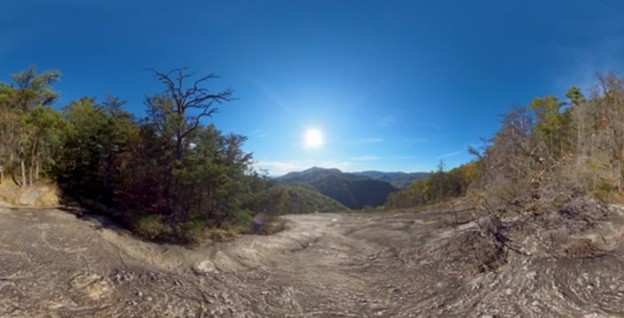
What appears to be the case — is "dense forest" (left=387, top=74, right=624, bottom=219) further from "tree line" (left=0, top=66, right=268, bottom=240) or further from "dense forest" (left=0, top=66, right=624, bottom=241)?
"tree line" (left=0, top=66, right=268, bottom=240)

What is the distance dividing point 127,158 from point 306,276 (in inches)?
502

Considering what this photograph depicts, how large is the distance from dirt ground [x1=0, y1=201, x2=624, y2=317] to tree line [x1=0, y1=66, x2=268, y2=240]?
3.20m

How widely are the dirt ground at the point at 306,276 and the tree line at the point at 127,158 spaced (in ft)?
10.5

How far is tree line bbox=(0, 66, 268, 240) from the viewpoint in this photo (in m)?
15.8

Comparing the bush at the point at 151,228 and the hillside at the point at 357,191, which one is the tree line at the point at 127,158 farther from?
the hillside at the point at 357,191

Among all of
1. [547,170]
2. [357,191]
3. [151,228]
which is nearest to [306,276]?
[151,228]

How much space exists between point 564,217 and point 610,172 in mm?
5536

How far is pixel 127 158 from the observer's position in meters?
18.1

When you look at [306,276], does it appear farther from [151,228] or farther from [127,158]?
[127,158]

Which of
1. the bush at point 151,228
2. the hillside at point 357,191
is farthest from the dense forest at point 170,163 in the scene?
the hillside at point 357,191

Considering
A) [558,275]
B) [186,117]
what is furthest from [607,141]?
[186,117]

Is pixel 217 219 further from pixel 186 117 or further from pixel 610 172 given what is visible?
pixel 610 172

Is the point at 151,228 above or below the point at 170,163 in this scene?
below

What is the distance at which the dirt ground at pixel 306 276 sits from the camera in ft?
27.5
